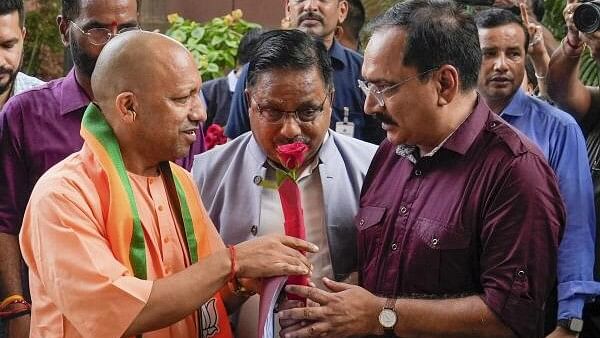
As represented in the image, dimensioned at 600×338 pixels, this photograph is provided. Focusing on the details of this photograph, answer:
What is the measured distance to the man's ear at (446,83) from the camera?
287cm

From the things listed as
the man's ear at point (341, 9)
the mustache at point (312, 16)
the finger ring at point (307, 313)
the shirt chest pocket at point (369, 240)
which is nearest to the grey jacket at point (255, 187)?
the shirt chest pocket at point (369, 240)

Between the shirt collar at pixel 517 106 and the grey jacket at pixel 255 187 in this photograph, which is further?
the shirt collar at pixel 517 106

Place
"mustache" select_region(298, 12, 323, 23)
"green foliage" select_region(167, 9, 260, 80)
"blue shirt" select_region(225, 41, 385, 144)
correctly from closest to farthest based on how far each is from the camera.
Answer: "blue shirt" select_region(225, 41, 385, 144) < "mustache" select_region(298, 12, 323, 23) < "green foliage" select_region(167, 9, 260, 80)

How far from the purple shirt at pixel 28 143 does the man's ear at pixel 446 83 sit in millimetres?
1376

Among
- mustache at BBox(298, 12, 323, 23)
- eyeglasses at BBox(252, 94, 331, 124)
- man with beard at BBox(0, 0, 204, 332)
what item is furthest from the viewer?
mustache at BBox(298, 12, 323, 23)

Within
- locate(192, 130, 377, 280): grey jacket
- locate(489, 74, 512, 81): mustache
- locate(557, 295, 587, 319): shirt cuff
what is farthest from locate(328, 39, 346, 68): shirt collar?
locate(557, 295, 587, 319): shirt cuff

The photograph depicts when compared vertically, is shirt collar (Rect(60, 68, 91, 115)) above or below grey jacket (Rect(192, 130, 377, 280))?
above

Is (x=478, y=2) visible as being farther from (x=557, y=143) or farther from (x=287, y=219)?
(x=287, y=219)

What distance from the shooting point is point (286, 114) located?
3.09 meters

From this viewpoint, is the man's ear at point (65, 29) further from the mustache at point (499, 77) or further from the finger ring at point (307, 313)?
the mustache at point (499, 77)

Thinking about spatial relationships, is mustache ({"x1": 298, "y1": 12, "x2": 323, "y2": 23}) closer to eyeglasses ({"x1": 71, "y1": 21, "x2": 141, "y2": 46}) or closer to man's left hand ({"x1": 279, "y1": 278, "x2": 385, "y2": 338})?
eyeglasses ({"x1": 71, "y1": 21, "x2": 141, "y2": 46})

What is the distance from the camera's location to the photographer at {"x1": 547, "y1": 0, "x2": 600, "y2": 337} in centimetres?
414

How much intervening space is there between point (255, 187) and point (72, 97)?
837mm

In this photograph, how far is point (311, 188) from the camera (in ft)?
10.7
